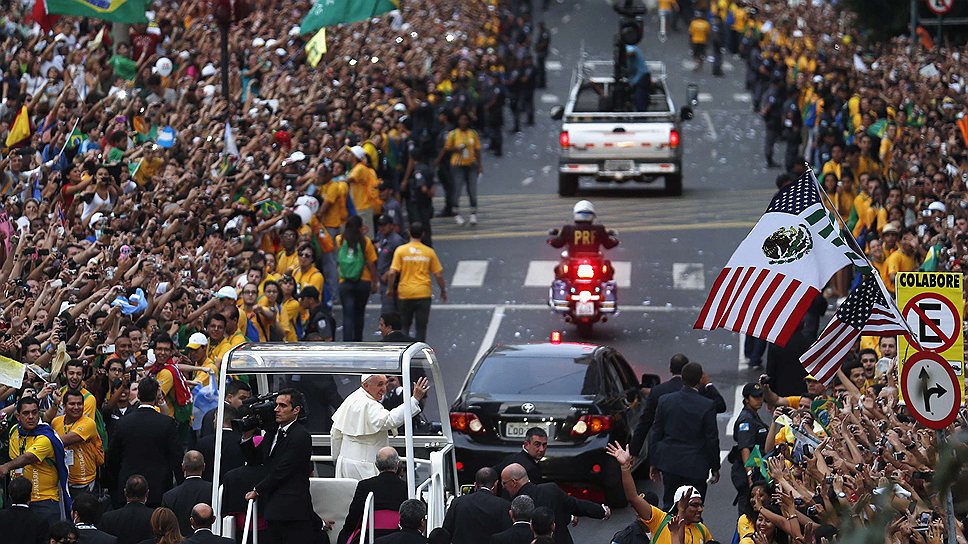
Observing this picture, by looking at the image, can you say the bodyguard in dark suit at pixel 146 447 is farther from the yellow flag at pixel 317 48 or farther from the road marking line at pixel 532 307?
the yellow flag at pixel 317 48

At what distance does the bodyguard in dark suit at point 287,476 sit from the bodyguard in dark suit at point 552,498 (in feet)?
3.87

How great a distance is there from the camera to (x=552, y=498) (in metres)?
9.91

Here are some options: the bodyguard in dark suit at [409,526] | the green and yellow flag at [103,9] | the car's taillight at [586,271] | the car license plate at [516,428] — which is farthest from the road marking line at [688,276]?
the bodyguard in dark suit at [409,526]

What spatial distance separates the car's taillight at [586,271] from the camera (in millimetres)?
20234

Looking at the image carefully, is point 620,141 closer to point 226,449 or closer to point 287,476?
point 226,449

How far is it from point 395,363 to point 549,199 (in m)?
21.1

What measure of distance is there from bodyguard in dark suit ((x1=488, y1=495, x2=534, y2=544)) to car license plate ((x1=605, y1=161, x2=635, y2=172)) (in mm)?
20510

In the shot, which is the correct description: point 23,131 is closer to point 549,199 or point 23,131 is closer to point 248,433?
point 248,433

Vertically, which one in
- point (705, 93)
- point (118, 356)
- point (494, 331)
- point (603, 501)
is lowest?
point (705, 93)

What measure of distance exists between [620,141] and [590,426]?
53.8 feet

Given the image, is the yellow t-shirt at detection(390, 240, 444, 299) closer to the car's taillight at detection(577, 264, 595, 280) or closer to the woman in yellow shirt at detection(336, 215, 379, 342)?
the woman in yellow shirt at detection(336, 215, 379, 342)

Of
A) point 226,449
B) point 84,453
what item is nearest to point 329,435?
point 226,449

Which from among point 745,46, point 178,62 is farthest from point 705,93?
point 178,62

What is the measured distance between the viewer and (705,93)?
151 feet
